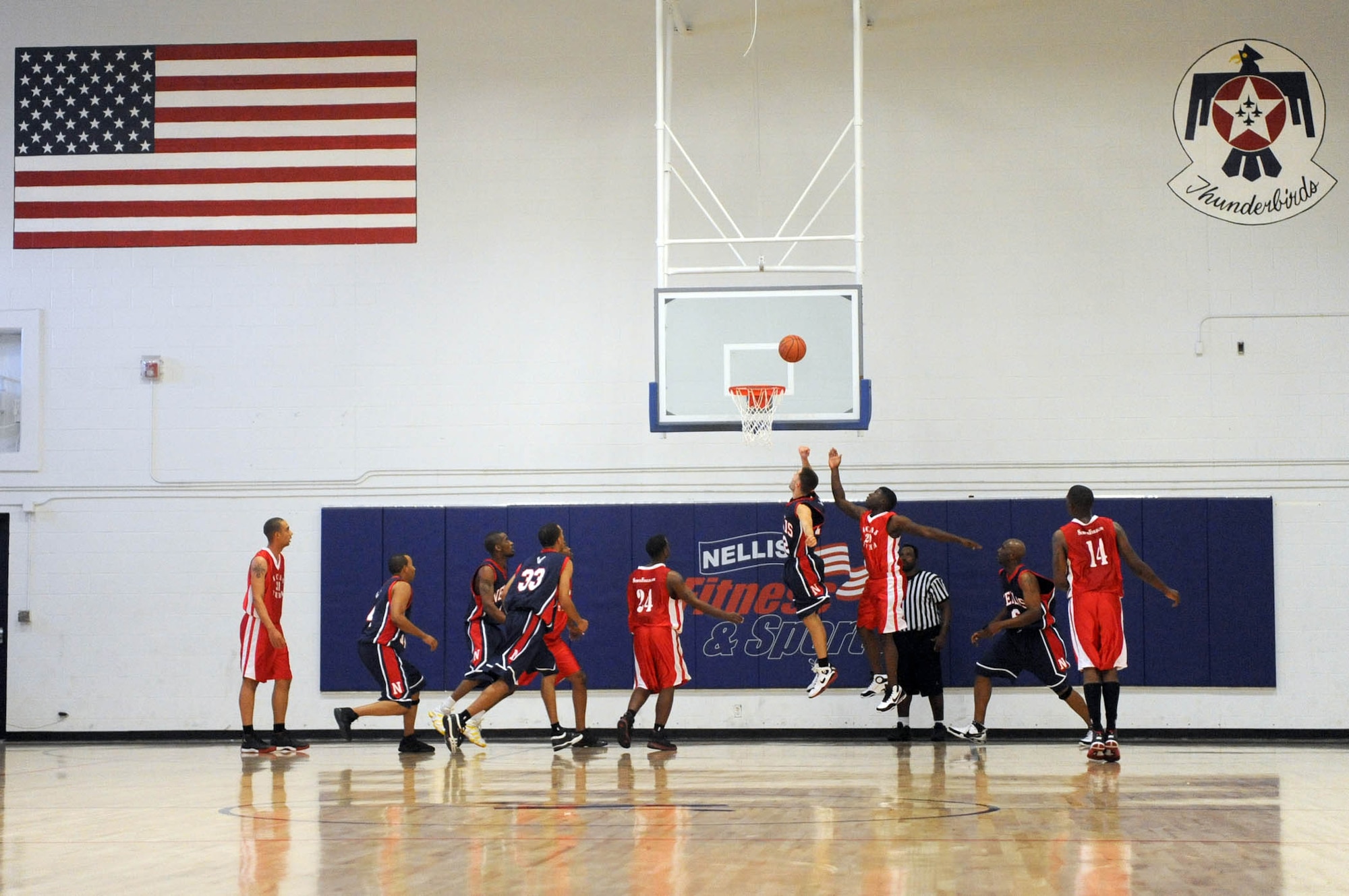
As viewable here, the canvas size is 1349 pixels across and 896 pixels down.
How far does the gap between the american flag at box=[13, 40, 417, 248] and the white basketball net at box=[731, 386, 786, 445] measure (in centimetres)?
419

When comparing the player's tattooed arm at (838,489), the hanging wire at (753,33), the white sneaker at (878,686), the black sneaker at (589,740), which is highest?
the hanging wire at (753,33)

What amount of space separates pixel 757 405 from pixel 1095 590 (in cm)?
281

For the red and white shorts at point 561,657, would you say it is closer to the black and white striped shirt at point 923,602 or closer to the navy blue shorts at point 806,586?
the navy blue shorts at point 806,586

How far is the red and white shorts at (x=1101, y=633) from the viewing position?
9.34m

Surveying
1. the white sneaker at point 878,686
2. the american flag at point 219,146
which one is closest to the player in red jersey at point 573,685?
the white sneaker at point 878,686

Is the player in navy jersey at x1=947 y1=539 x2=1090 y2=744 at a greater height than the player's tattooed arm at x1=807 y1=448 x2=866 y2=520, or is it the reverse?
the player's tattooed arm at x1=807 y1=448 x2=866 y2=520

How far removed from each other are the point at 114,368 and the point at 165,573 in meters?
2.01

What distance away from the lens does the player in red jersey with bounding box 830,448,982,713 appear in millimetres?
10977

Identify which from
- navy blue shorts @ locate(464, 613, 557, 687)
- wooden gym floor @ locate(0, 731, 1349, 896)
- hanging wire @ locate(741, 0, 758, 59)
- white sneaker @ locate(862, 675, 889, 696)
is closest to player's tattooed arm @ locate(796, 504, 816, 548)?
white sneaker @ locate(862, 675, 889, 696)

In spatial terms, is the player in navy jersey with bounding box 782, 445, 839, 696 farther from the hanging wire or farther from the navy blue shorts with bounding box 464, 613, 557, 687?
the hanging wire

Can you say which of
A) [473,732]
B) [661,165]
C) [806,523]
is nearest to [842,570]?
[806,523]

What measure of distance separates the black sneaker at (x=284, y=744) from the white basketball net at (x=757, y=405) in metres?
4.30

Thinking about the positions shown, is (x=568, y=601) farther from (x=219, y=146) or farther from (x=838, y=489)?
(x=219, y=146)

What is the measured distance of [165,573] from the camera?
40.9ft
